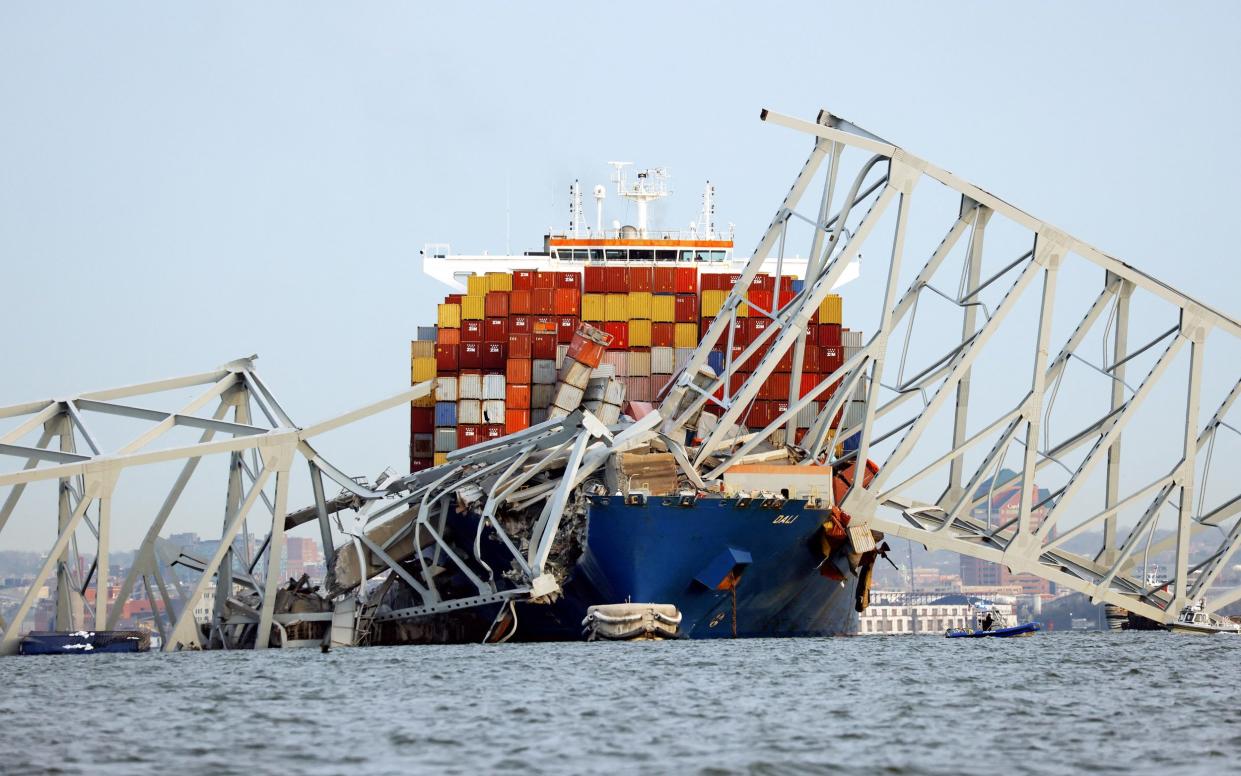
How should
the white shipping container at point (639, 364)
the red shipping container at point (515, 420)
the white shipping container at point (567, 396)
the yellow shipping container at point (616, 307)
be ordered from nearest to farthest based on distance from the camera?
1. the white shipping container at point (567, 396)
2. the red shipping container at point (515, 420)
3. the white shipping container at point (639, 364)
4. the yellow shipping container at point (616, 307)

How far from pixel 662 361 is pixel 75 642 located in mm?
24070

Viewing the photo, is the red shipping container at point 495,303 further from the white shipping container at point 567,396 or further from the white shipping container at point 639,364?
the white shipping container at point 567,396

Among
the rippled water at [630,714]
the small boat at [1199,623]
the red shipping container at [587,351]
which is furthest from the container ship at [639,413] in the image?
the small boat at [1199,623]

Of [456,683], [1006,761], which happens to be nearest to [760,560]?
[456,683]

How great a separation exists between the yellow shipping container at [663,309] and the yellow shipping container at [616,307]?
3.22ft

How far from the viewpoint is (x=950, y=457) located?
44.8 m

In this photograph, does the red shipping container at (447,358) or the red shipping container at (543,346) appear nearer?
the red shipping container at (543,346)

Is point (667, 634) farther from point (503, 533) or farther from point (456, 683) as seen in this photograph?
point (456, 683)

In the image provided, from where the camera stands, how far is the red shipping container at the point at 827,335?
6009 cm

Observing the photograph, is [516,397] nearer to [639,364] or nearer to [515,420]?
[515,420]

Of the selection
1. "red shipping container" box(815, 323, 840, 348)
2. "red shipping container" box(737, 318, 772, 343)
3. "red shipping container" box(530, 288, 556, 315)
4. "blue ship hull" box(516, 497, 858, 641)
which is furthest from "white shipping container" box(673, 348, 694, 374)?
"blue ship hull" box(516, 497, 858, 641)

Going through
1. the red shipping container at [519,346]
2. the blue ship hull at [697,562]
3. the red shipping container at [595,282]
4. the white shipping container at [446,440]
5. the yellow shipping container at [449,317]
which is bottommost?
the blue ship hull at [697,562]

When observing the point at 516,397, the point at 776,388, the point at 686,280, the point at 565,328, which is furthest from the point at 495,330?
the point at 776,388

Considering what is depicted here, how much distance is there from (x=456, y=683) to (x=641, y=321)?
103 ft
